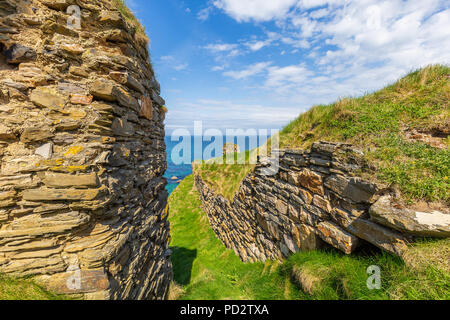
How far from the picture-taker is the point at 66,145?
96.9 inches

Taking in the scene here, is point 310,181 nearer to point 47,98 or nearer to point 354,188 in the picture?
point 354,188

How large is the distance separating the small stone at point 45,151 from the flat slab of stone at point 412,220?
17.1 feet

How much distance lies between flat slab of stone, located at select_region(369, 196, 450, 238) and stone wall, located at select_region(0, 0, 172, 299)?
4.46 metres

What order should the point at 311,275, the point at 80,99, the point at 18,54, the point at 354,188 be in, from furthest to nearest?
1. the point at 311,275
2. the point at 354,188
3. the point at 80,99
4. the point at 18,54

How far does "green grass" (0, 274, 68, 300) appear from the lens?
2.07 metres

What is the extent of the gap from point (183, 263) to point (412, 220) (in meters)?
8.09

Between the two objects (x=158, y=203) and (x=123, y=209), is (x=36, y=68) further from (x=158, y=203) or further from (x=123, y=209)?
(x=158, y=203)

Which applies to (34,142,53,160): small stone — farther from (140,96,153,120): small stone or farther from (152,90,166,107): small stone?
(152,90,166,107): small stone

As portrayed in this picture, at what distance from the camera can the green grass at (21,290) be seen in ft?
6.78

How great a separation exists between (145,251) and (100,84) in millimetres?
3473

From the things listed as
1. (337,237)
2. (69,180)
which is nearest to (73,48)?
(69,180)

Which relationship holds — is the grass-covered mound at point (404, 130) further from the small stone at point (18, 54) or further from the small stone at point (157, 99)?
the small stone at point (18, 54)

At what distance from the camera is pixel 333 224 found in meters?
4.02
